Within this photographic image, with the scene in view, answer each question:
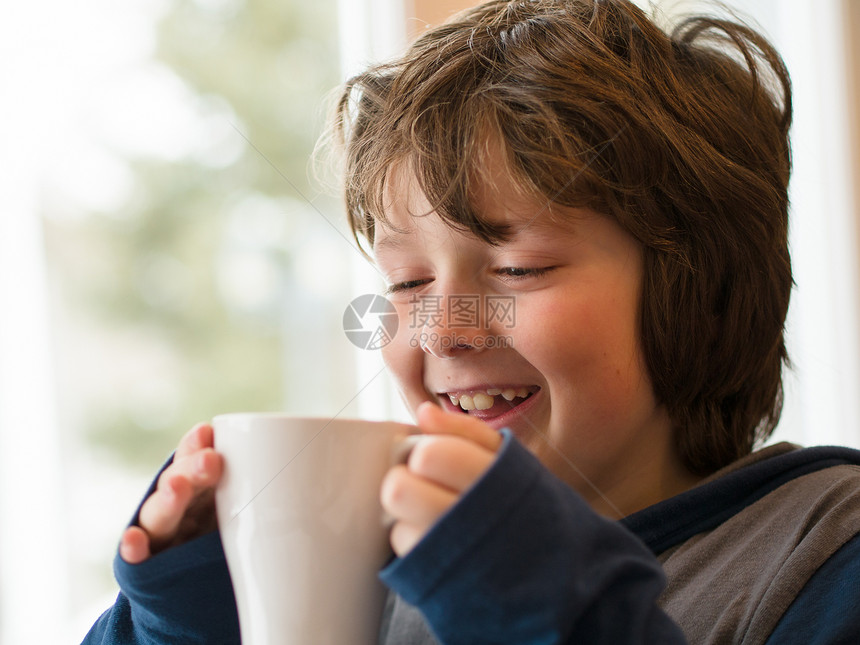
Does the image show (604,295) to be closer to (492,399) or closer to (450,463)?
Answer: (492,399)

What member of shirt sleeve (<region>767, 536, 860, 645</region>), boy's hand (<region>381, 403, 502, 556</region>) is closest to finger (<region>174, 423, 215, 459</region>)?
boy's hand (<region>381, 403, 502, 556</region>)

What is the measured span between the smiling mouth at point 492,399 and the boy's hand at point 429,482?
274mm

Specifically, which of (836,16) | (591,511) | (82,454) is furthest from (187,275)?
(836,16)

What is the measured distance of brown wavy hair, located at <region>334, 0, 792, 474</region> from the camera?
1.99 ft

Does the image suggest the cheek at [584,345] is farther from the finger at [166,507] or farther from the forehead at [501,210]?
the finger at [166,507]

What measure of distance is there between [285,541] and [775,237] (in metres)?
0.54

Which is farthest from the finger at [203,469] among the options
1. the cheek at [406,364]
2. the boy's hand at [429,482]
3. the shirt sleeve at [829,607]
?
the shirt sleeve at [829,607]

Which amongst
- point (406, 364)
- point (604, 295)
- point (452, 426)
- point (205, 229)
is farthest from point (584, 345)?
point (205, 229)

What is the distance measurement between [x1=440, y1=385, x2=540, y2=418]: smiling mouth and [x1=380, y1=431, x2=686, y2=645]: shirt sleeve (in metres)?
0.27

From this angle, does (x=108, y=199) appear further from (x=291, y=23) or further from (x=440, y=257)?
(x=440, y=257)

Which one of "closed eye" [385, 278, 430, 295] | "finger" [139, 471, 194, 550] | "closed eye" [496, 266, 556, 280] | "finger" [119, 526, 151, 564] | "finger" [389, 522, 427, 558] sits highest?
"closed eye" [496, 266, 556, 280]

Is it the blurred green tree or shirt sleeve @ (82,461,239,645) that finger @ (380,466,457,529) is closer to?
shirt sleeve @ (82,461,239,645)

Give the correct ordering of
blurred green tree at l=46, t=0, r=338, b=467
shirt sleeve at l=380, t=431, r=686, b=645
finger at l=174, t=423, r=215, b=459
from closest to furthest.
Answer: shirt sleeve at l=380, t=431, r=686, b=645 → finger at l=174, t=423, r=215, b=459 → blurred green tree at l=46, t=0, r=338, b=467

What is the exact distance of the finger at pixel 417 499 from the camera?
338mm
